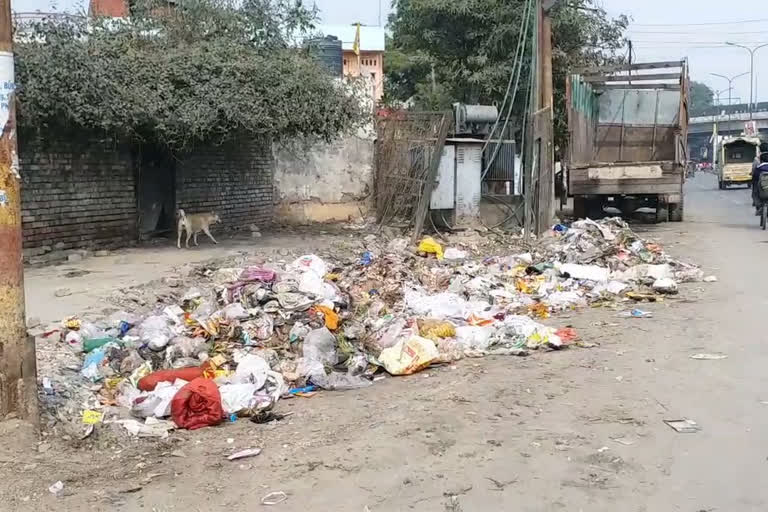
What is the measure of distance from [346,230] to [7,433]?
1117 centimetres

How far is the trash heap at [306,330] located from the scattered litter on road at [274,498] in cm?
129

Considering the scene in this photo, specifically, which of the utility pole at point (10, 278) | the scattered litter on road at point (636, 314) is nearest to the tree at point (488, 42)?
the scattered litter on road at point (636, 314)

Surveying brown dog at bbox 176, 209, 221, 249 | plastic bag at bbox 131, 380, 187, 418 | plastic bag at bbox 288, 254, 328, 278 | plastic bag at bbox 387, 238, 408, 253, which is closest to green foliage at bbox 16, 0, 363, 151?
brown dog at bbox 176, 209, 221, 249

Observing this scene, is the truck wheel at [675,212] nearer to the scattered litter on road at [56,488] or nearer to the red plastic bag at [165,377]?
the red plastic bag at [165,377]

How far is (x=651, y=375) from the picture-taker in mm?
5746

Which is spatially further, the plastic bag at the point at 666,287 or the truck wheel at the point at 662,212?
the truck wheel at the point at 662,212

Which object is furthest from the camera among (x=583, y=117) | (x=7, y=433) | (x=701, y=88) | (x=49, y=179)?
(x=701, y=88)

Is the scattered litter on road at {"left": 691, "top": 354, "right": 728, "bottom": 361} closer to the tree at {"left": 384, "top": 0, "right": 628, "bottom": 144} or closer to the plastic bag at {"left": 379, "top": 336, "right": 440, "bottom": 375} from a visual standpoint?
the plastic bag at {"left": 379, "top": 336, "right": 440, "bottom": 375}

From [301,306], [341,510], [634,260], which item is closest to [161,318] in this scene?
[301,306]

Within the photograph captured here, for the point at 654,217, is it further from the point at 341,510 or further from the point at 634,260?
the point at 341,510

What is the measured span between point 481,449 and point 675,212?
14831 mm

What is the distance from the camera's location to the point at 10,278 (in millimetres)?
4422

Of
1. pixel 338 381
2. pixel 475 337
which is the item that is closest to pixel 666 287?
pixel 475 337

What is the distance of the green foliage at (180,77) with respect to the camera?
9.51m
